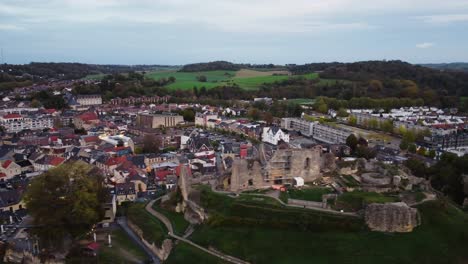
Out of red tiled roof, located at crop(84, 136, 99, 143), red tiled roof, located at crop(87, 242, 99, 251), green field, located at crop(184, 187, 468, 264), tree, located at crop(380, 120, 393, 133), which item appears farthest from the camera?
tree, located at crop(380, 120, 393, 133)

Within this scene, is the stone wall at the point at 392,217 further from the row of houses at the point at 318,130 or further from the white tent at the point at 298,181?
the row of houses at the point at 318,130

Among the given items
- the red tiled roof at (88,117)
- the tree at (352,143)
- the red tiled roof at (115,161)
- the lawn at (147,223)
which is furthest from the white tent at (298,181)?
the red tiled roof at (88,117)

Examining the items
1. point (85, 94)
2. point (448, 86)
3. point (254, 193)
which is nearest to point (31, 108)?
point (85, 94)

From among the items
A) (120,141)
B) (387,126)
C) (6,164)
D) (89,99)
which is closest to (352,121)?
(387,126)

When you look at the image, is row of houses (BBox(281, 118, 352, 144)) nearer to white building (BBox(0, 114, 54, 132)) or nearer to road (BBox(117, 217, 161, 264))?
road (BBox(117, 217, 161, 264))

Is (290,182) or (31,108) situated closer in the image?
(290,182)

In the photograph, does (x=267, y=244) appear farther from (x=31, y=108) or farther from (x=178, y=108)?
(x=31, y=108)

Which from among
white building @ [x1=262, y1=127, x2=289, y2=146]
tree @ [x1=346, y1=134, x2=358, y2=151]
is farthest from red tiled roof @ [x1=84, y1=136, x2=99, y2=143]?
tree @ [x1=346, y1=134, x2=358, y2=151]
